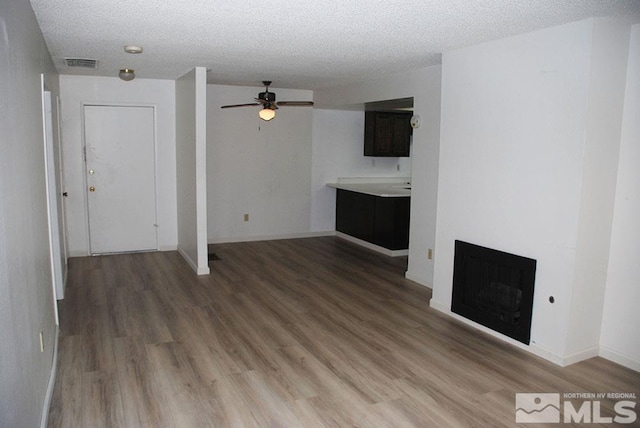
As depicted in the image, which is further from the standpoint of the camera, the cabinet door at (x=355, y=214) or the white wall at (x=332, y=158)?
the white wall at (x=332, y=158)

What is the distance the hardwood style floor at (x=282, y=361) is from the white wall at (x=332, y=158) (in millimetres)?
2679

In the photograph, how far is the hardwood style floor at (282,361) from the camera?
2781mm

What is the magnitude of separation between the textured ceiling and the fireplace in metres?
1.71

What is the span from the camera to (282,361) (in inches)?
136

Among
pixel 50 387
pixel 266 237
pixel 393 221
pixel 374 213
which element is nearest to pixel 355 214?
pixel 374 213

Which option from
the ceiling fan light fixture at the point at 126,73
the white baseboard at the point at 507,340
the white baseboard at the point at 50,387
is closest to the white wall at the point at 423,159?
the white baseboard at the point at 507,340

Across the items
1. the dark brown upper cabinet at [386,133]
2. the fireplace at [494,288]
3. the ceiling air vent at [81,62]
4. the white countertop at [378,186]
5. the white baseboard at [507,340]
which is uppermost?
the ceiling air vent at [81,62]

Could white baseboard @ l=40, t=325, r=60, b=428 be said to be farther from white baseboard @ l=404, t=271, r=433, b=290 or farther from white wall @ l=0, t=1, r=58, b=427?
white baseboard @ l=404, t=271, r=433, b=290

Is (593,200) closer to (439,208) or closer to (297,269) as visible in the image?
(439,208)

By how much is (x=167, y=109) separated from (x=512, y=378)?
212 inches

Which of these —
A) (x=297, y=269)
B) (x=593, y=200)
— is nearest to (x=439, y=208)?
(x=593, y=200)

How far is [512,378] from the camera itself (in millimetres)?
3221

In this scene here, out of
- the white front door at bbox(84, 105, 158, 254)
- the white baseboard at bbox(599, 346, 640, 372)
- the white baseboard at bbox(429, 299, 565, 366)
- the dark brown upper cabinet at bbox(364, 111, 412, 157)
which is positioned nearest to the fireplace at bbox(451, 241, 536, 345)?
the white baseboard at bbox(429, 299, 565, 366)

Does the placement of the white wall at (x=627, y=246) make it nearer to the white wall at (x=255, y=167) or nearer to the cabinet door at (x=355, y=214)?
→ the cabinet door at (x=355, y=214)
